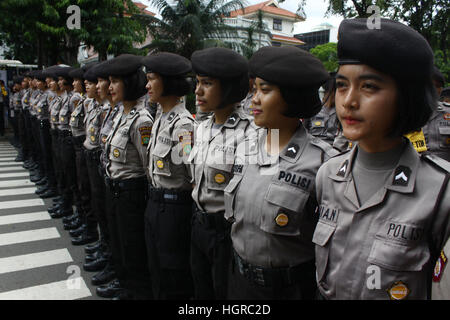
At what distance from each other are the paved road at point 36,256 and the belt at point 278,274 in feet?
7.45

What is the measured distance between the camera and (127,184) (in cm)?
310

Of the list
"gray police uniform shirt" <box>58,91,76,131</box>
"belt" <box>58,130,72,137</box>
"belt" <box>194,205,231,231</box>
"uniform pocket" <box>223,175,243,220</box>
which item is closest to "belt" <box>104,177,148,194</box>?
"belt" <box>194,205,231,231</box>

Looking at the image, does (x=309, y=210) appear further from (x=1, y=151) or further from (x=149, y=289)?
(x=1, y=151)

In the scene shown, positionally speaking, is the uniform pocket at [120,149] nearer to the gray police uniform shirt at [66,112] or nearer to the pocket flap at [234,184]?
the pocket flap at [234,184]

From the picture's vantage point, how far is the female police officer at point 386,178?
44.9 inches

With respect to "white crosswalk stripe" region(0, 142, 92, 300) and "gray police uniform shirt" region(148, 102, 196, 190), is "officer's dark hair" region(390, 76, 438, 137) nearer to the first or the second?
"gray police uniform shirt" region(148, 102, 196, 190)

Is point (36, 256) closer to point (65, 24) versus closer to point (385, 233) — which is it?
point (385, 233)

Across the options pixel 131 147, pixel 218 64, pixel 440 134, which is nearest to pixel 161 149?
pixel 131 147

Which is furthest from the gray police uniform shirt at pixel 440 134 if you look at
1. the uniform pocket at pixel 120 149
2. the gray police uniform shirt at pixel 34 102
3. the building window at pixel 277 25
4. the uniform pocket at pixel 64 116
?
the building window at pixel 277 25

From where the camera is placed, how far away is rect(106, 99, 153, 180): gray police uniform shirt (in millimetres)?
3094

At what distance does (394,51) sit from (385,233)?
0.57 metres

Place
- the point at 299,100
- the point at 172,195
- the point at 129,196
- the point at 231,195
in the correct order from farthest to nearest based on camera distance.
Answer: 1. the point at 129,196
2. the point at 172,195
3. the point at 231,195
4. the point at 299,100
